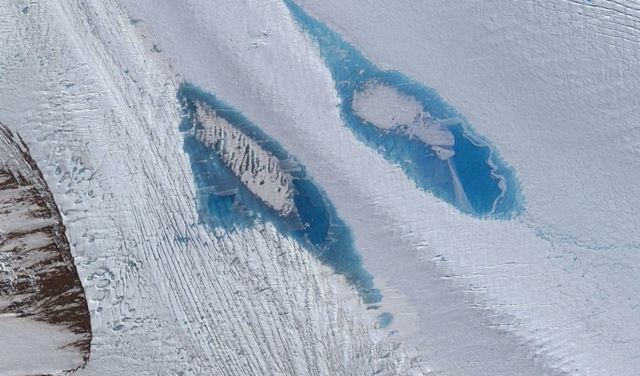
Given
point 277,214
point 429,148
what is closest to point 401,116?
point 429,148

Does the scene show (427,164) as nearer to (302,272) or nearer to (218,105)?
(302,272)

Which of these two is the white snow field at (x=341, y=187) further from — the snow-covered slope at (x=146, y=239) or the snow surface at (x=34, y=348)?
the snow surface at (x=34, y=348)

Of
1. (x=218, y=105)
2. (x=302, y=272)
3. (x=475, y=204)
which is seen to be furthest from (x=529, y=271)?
(x=218, y=105)

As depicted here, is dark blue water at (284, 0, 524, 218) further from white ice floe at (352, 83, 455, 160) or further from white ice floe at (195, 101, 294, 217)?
white ice floe at (195, 101, 294, 217)

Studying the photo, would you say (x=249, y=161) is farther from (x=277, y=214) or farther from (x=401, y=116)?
(x=401, y=116)

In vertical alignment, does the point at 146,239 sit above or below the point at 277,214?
below

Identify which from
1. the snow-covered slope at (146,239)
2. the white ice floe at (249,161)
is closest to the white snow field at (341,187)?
the snow-covered slope at (146,239)
